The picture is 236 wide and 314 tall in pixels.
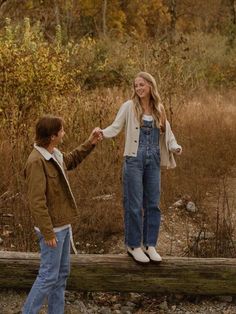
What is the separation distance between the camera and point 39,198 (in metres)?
3.45

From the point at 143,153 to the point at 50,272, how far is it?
113cm

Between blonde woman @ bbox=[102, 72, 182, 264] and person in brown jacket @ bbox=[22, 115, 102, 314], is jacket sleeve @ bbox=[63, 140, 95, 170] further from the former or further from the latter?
blonde woman @ bbox=[102, 72, 182, 264]

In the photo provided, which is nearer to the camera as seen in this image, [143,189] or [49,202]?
[49,202]

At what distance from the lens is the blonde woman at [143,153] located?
4.19 m

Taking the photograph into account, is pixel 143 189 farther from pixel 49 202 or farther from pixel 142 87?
pixel 49 202

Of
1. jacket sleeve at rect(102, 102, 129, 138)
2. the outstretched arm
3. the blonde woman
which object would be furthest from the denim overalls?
the outstretched arm

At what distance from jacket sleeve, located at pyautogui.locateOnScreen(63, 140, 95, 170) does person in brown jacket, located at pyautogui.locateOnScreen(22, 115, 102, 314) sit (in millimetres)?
173

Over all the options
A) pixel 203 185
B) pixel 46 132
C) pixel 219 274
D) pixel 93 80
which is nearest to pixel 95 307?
pixel 219 274

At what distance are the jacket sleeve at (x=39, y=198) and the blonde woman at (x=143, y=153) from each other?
0.92 meters

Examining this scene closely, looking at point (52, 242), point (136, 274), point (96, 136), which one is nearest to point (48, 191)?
point (52, 242)

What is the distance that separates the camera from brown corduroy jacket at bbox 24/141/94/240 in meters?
3.46

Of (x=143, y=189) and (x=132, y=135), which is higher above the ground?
(x=132, y=135)

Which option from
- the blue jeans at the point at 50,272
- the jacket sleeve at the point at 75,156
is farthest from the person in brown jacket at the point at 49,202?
the jacket sleeve at the point at 75,156

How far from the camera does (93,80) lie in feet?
44.5
